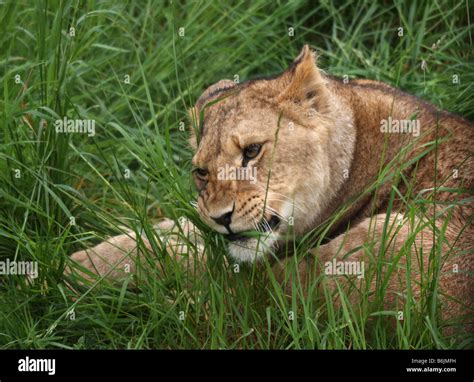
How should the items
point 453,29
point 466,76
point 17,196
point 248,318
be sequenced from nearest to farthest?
point 248,318 → point 17,196 → point 466,76 → point 453,29

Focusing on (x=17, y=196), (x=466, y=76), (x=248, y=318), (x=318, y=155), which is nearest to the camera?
(x=248, y=318)

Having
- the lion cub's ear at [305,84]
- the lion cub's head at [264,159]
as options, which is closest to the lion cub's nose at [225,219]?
the lion cub's head at [264,159]

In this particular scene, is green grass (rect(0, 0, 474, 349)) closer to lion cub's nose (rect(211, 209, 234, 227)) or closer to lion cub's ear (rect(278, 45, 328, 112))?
lion cub's nose (rect(211, 209, 234, 227))

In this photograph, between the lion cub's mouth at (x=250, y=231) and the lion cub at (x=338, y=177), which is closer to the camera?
the lion cub at (x=338, y=177)

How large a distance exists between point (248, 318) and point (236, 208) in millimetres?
501

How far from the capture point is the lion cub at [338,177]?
5.04 metres

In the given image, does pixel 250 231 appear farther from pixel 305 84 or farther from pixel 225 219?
pixel 305 84

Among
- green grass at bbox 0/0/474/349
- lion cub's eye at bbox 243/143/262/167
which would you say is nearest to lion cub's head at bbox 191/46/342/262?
lion cub's eye at bbox 243/143/262/167

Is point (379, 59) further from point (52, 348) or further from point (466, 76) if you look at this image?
point (52, 348)

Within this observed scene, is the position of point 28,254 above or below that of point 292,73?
below

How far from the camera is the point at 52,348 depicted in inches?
200

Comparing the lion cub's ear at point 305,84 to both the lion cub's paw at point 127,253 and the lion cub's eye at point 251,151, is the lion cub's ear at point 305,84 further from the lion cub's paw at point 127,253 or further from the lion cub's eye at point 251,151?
the lion cub's paw at point 127,253

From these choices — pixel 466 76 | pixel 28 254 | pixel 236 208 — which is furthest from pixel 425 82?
pixel 28 254

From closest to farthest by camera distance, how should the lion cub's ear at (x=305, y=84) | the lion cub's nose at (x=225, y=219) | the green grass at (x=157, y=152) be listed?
the green grass at (x=157, y=152), the lion cub's nose at (x=225, y=219), the lion cub's ear at (x=305, y=84)
